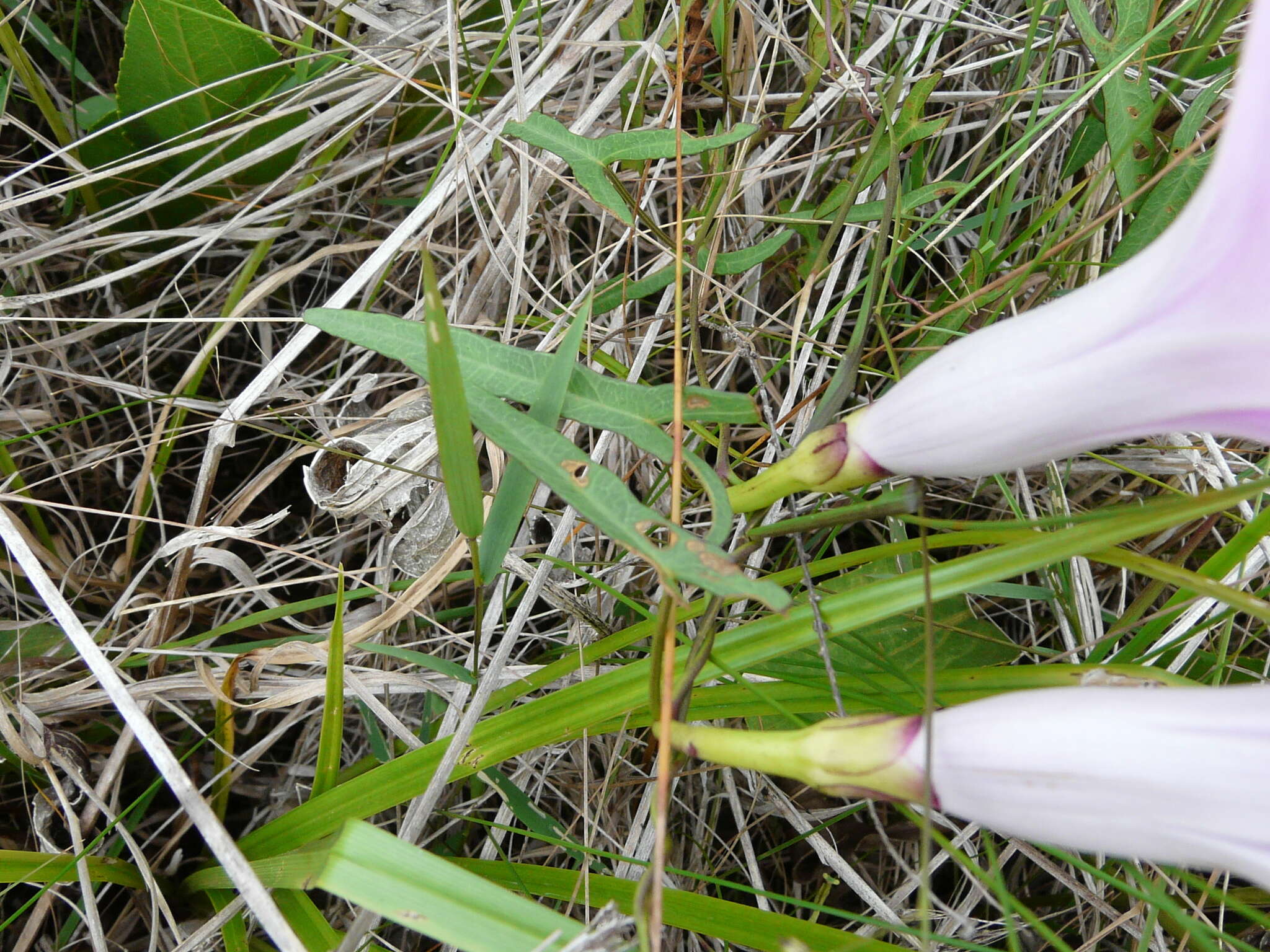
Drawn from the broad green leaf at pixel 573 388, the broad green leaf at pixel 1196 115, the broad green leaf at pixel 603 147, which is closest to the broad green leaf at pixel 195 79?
the broad green leaf at pixel 603 147

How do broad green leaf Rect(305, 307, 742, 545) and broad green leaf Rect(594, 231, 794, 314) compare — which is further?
broad green leaf Rect(594, 231, 794, 314)

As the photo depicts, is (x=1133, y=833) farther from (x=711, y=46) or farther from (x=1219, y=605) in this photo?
(x=711, y=46)

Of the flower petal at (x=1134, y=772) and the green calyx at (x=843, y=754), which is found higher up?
the flower petal at (x=1134, y=772)

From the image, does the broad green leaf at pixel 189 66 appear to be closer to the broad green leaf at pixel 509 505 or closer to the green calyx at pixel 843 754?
the broad green leaf at pixel 509 505

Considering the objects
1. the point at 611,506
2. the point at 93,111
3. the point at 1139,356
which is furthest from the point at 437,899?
the point at 93,111

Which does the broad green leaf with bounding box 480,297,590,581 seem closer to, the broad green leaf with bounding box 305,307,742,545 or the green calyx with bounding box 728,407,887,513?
the broad green leaf with bounding box 305,307,742,545

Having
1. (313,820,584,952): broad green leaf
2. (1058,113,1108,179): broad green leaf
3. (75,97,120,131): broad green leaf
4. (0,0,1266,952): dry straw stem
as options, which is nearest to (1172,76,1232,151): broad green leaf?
(0,0,1266,952): dry straw stem
